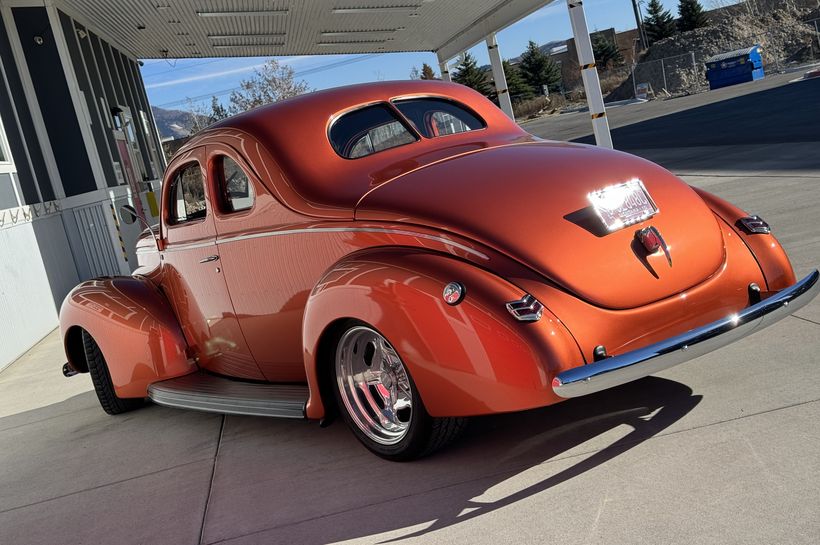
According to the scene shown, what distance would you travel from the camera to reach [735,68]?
1430 inches

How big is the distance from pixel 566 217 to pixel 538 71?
60.1 metres

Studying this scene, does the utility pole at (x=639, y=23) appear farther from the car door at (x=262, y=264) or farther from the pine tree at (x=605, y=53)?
the car door at (x=262, y=264)

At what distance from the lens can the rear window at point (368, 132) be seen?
4.49m

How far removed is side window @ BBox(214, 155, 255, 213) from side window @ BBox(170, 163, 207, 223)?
0.19 meters

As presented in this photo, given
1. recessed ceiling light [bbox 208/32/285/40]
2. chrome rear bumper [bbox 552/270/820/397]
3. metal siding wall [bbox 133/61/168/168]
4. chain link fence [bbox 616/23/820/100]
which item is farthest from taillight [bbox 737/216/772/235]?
chain link fence [bbox 616/23/820/100]

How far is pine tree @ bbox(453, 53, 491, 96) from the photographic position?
53375mm

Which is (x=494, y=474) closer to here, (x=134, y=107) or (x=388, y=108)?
(x=388, y=108)

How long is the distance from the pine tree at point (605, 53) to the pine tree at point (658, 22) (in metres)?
2.90

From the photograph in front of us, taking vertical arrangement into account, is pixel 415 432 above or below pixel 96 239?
below

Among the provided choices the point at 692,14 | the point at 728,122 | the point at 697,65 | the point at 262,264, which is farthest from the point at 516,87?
the point at 262,264

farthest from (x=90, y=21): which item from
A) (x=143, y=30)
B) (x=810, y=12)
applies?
(x=810, y=12)

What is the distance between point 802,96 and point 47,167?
17.9 meters

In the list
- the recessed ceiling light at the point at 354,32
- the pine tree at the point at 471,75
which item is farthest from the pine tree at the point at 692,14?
the recessed ceiling light at the point at 354,32

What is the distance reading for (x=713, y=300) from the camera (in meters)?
3.64
